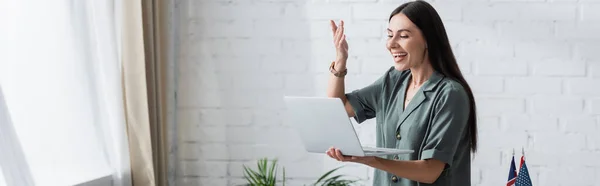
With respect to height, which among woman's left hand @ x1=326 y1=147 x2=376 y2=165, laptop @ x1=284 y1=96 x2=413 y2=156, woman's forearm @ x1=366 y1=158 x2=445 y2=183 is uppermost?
laptop @ x1=284 y1=96 x2=413 y2=156

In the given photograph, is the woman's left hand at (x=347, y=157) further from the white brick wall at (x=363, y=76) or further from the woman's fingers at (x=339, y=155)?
the white brick wall at (x=363, y=76)

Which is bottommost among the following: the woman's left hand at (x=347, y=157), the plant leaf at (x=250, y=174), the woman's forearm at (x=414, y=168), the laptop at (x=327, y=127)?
the plant leaf at (x=250, y=174)

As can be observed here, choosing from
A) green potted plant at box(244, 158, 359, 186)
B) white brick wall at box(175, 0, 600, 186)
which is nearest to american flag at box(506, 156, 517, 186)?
white brick wall at box(175, 0, 600, 186)

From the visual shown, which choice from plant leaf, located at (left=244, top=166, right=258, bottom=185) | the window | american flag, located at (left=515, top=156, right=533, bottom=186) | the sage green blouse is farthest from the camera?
plant leaf, located at (left=244, top=166, right=258, bottom=185)

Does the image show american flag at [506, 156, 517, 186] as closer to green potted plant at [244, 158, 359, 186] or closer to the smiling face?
green potted plant at [244, 158, 359, 186]

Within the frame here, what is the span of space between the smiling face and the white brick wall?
131cm

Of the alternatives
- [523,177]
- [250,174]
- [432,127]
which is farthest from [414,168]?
[250,174]

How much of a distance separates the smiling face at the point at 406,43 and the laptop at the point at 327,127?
0.86 feet

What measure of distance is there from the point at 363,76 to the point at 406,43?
141cm

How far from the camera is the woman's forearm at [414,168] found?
252 centimetres

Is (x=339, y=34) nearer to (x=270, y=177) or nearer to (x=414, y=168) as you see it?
(x=414, y=168)

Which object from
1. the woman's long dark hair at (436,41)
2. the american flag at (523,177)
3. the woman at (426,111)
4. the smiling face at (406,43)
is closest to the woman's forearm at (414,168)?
the woman at (426,111)

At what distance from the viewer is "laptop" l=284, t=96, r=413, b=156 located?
245cm

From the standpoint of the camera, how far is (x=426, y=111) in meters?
2.62
